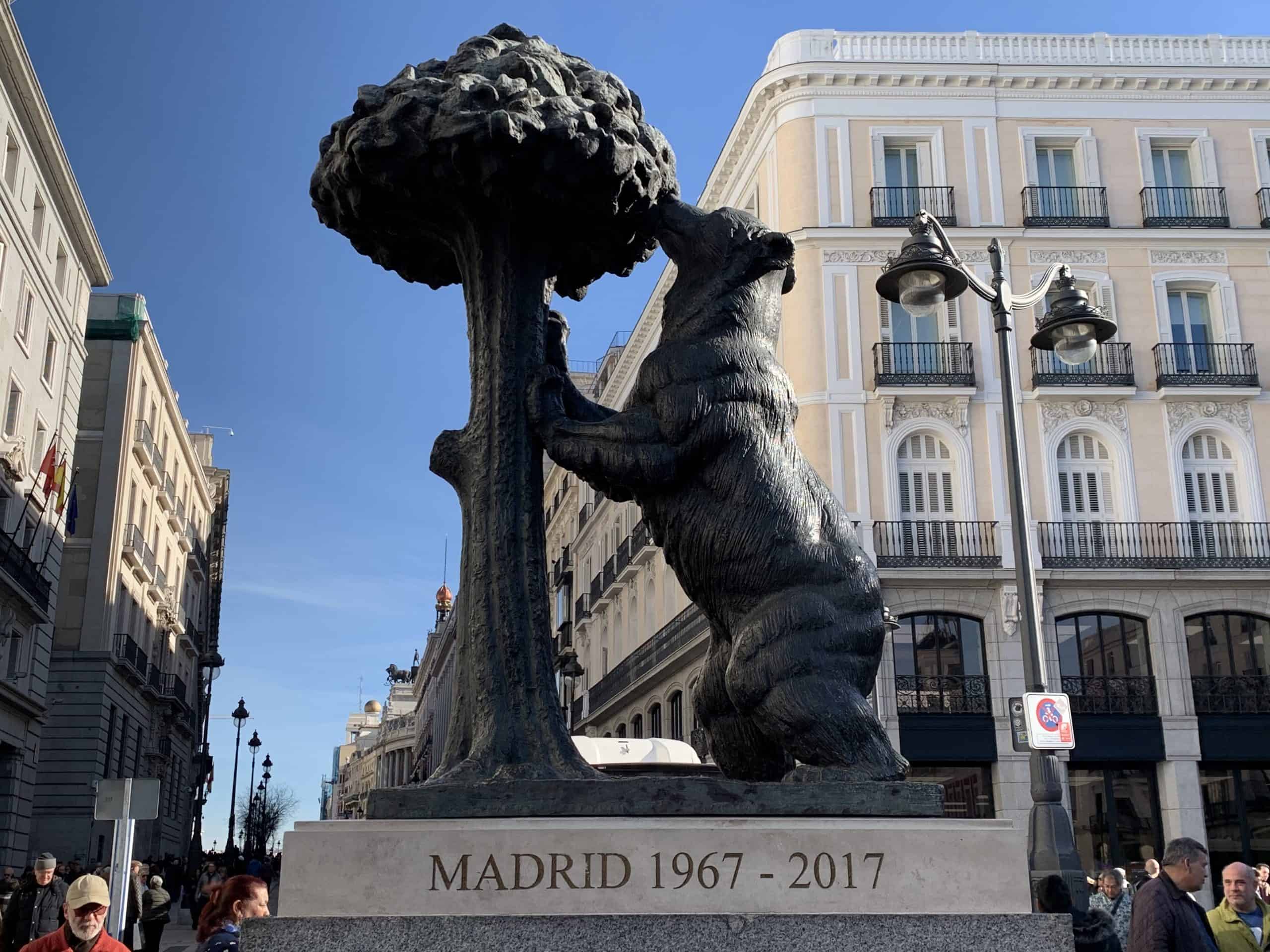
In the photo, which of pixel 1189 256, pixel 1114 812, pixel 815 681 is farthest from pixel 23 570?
pixel 815 681

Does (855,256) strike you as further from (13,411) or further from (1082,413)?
(13,411)

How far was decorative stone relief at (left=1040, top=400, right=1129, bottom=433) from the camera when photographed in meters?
27.1

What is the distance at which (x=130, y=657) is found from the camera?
130ft

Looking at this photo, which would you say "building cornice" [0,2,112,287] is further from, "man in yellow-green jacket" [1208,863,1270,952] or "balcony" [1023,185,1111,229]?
Result: "man in yellow-green jacket" [1208,863,1270,952]

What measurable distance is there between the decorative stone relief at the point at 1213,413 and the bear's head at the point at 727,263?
2518cm

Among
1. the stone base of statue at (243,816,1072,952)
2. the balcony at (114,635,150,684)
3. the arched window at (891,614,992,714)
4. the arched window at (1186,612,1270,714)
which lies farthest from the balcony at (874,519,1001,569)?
the balcony at (114,635,150,684)

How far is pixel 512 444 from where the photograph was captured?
416cm

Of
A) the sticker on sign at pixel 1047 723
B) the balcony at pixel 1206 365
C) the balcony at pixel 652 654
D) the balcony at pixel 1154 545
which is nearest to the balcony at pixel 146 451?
the balcony at pixel 652 654

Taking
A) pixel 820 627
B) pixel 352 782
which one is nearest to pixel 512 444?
pixel 820 627

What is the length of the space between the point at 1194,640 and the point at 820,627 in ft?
80.5

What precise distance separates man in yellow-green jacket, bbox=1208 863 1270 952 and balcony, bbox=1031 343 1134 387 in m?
21.8

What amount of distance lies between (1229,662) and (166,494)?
35845 mm

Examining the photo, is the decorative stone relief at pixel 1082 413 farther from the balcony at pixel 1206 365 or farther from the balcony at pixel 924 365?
the balcony at pixel 924 365

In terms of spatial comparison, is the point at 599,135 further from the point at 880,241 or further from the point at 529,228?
the point at 880,241
